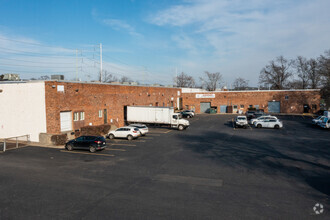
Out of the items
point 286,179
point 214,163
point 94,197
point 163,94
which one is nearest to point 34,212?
point 94,197

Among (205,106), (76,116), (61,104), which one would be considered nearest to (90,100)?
(76,116)

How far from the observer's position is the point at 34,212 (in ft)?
32.0

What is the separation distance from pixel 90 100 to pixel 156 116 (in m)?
9.55

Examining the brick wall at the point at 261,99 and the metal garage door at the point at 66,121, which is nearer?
the metal garage door at the point at 66,121

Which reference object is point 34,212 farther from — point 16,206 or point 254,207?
point 254,207

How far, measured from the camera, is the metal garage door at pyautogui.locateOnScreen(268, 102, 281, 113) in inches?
2262

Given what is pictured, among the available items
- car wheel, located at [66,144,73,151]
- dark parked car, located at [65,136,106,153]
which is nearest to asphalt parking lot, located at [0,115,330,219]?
car wheel, located at [66,144,73,151]

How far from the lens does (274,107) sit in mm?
57781

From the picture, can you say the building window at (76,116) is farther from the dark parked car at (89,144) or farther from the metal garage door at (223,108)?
the metal garage door at (223,108)

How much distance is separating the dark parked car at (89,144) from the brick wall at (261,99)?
150ft

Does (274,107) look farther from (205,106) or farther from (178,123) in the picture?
(178,123)

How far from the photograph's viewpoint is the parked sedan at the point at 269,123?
1342 inches

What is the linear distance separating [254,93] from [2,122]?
5201cm

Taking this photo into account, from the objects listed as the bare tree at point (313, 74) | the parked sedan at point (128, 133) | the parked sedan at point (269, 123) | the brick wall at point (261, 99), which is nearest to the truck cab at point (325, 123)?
the parked sedan at point (269, 123)
